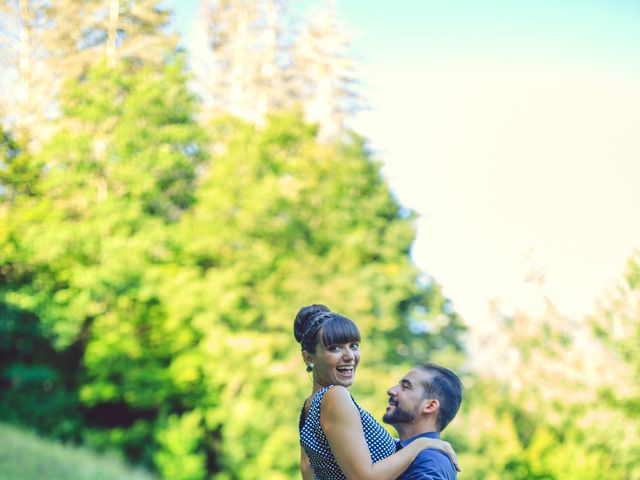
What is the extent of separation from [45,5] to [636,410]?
2246 cm

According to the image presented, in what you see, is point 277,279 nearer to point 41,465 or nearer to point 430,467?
point 41,465

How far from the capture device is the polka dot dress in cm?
260

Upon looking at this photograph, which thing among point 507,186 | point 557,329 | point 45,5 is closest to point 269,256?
point 45,5

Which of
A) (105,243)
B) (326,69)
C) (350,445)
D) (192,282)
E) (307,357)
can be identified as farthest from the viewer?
(326,69)

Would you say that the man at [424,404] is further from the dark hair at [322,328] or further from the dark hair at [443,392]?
Result: the dark hair at [322,328]

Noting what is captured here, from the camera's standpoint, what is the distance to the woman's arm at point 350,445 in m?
2.45

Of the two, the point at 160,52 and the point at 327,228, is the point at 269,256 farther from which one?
the point at 160,52

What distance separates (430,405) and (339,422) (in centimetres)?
46

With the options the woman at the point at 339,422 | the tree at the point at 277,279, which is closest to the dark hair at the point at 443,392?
the woman at the point at 339,422

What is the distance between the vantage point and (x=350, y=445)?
246 centimetres

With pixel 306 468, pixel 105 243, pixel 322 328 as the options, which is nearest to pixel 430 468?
pixel 322 328

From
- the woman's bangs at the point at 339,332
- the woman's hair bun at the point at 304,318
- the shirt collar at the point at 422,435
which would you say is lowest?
the shirt collar at the point at 422,435

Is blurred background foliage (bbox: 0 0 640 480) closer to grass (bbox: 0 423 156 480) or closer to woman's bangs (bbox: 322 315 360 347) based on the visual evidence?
grass (bbox: 0 423 156 480)

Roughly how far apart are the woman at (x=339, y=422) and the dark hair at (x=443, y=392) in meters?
0.11
